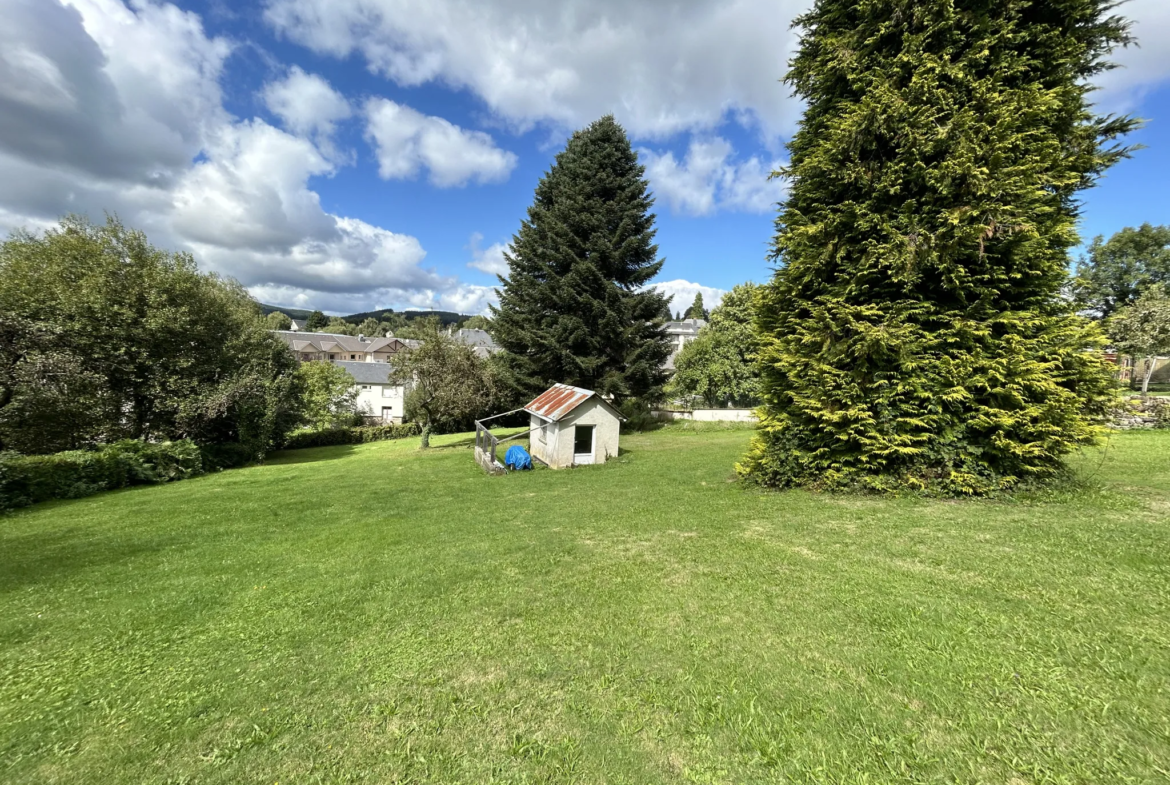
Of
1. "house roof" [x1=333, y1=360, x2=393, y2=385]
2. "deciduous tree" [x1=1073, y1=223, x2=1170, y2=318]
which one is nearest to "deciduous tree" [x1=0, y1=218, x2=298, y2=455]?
"house roof" [x1=333, y1=360, x2=393, y2=385]

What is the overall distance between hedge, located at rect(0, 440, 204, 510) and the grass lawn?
232 inches

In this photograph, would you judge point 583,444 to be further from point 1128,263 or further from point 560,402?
point 1128,263

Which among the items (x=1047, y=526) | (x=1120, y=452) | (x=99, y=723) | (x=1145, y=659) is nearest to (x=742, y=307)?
(x=1120, y=452)

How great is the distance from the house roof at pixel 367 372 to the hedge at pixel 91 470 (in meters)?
28.8

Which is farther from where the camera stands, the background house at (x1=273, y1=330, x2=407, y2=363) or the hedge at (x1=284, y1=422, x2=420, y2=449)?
the background house at (x1=273, y1=330, x2=407, y2=363)

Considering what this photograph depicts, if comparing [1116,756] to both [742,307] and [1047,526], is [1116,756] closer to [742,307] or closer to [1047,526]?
[1047,526]

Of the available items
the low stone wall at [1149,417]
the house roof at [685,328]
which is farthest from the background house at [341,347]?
the low stone wall at [1149,417]

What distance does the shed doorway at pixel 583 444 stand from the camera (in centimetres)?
1653

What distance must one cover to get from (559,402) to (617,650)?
1363 centimetres

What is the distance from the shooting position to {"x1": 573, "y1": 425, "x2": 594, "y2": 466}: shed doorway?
1653 centimetres

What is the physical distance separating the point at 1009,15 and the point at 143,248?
31.8 meters

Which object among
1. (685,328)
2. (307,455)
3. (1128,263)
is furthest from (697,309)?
(307,455)

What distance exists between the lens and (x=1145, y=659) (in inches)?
146

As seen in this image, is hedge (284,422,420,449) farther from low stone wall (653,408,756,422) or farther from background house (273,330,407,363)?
background house (273,330,407,363)
